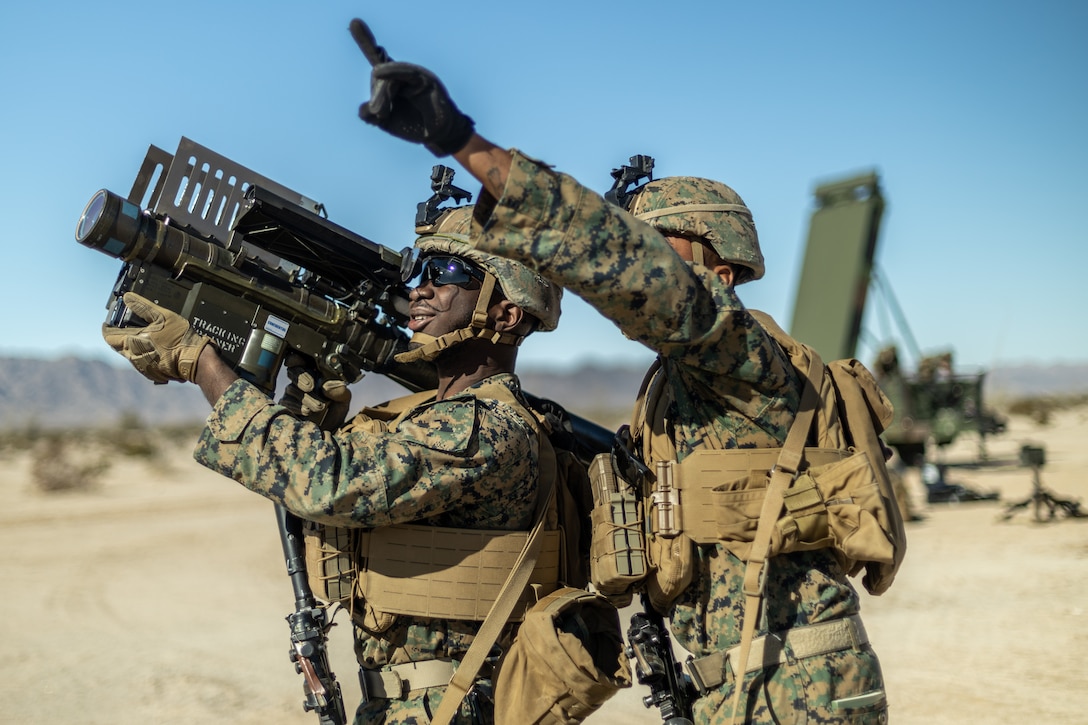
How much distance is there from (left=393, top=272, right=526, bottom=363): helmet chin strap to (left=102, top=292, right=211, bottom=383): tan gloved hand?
754 millimetres

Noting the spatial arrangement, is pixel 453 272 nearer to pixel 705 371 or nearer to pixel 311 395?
pixel 311 395

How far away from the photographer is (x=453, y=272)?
11.4 ft

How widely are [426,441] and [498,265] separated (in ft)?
2.54

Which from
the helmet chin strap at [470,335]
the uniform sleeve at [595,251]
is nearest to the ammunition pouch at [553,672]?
the helmet chin strap at [470,335]

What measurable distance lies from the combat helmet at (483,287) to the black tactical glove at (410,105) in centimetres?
119

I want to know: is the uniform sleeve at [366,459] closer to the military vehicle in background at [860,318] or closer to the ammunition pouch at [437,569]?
the ammunition pouch at [437,569]

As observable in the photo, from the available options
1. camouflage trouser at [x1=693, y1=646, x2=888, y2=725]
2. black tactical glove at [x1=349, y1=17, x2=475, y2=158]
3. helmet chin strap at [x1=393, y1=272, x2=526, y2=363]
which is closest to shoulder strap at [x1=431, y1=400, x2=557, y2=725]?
helmet chin strap at [x1=393, y1=272, x2=526, y2=363]

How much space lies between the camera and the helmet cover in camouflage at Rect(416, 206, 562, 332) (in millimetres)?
3424

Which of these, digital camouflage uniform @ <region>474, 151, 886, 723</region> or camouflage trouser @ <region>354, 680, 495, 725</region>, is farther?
camouflage trouser @ <region>354, 680, 495, 725</region>

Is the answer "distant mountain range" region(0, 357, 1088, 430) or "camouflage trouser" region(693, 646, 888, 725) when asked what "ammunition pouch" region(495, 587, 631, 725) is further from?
"distant mountain range" region(0, 357, 1088, 430)

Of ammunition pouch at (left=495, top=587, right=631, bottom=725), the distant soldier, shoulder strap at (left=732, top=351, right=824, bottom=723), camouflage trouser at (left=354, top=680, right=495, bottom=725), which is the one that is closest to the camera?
Answer: the distant soldier

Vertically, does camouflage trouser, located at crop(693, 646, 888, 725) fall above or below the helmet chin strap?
below

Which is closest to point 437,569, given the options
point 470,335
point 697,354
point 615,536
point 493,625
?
point 493,625

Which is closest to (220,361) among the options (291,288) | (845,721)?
(291,288)
